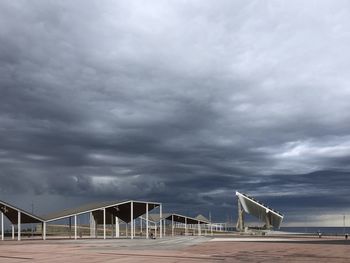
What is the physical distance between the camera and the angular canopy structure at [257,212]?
4392 inches

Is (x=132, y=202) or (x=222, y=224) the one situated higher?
(x=132, y=202)

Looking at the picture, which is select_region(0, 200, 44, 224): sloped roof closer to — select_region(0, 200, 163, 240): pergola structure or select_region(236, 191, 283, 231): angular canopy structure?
select_region(0, 200, 163, 240): pergola structure

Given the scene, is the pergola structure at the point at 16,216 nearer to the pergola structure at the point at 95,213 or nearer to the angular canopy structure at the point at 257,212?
the pergola structure at the point at 95,213

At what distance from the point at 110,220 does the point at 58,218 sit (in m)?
19.2

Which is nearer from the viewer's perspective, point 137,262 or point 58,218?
point 137,262

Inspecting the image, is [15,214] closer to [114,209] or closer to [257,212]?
[114,209]

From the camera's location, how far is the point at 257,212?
114 metres

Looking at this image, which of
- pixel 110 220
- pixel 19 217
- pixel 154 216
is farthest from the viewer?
pixel 154 216

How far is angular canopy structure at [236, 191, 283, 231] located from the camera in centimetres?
11156

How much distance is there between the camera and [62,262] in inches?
1050

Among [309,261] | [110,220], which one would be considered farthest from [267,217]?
[309,261]

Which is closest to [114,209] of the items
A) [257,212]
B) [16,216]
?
[16,216]

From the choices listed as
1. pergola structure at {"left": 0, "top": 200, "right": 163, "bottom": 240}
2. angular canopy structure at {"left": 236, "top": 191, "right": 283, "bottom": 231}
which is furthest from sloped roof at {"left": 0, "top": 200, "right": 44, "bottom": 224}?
angular canopy structure at {"left": 236, "top": 191, "right": 283, "bottom": 231}

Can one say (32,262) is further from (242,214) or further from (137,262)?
(242,214)
